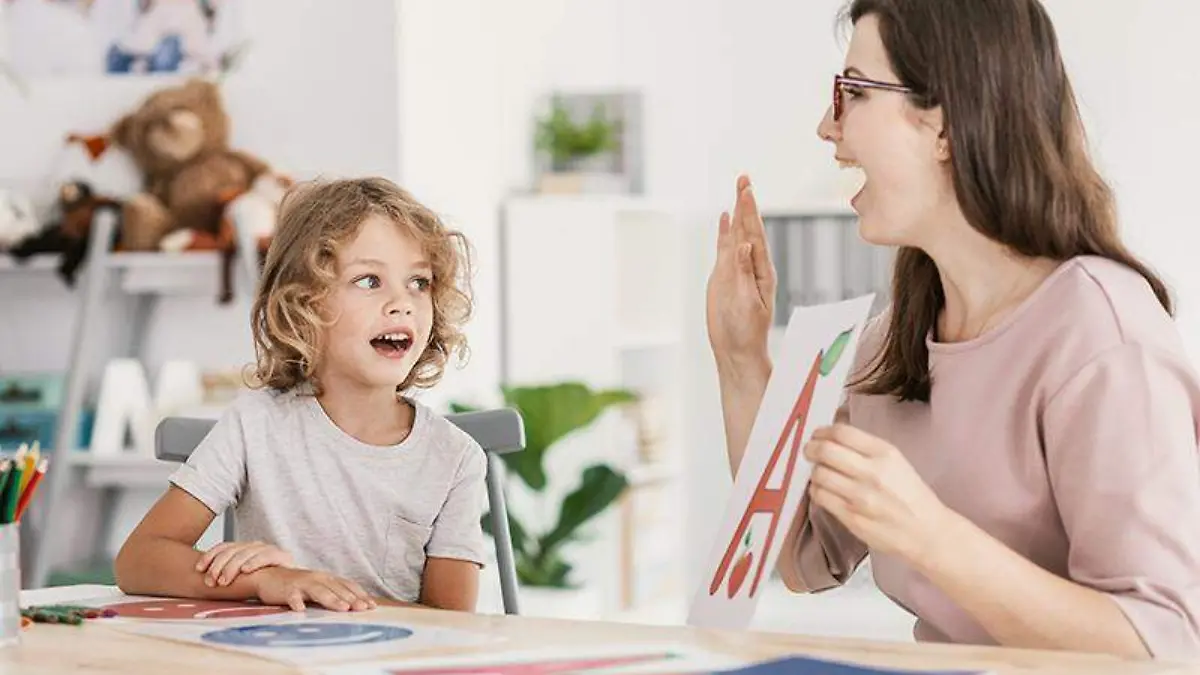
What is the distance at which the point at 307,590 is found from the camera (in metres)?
1.60

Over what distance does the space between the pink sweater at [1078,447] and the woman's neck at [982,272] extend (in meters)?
0.04

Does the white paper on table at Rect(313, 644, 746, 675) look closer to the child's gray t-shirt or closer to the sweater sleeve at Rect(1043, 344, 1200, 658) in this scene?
the sweater sleeve at Rect(1043, 344, 1200, 658)

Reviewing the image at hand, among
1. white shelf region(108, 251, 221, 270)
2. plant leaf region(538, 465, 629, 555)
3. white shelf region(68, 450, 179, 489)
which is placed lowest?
plant leaf region(538, 465, 629, 555)

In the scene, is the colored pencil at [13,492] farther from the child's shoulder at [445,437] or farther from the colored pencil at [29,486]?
the child's shoulder at [445,437]

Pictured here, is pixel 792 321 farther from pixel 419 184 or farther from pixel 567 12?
pixel 567 12

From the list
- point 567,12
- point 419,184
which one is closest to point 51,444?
point 419,184

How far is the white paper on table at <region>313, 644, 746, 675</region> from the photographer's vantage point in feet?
4.02

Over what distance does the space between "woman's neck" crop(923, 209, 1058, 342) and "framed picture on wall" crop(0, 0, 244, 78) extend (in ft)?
9.78

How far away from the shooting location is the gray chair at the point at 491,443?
1.95 meters

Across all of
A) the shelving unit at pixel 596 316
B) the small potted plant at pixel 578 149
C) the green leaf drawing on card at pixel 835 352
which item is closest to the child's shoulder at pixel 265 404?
the green leaf drawing on card at pixel 835 352

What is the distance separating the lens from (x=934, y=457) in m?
1.56

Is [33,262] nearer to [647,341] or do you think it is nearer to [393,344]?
[647,341]

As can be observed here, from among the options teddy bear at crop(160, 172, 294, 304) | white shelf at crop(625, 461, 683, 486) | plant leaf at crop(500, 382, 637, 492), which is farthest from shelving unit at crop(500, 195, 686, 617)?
teddy bear at crop(160, 172, 294, 304)

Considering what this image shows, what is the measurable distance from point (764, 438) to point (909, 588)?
0.76ft
